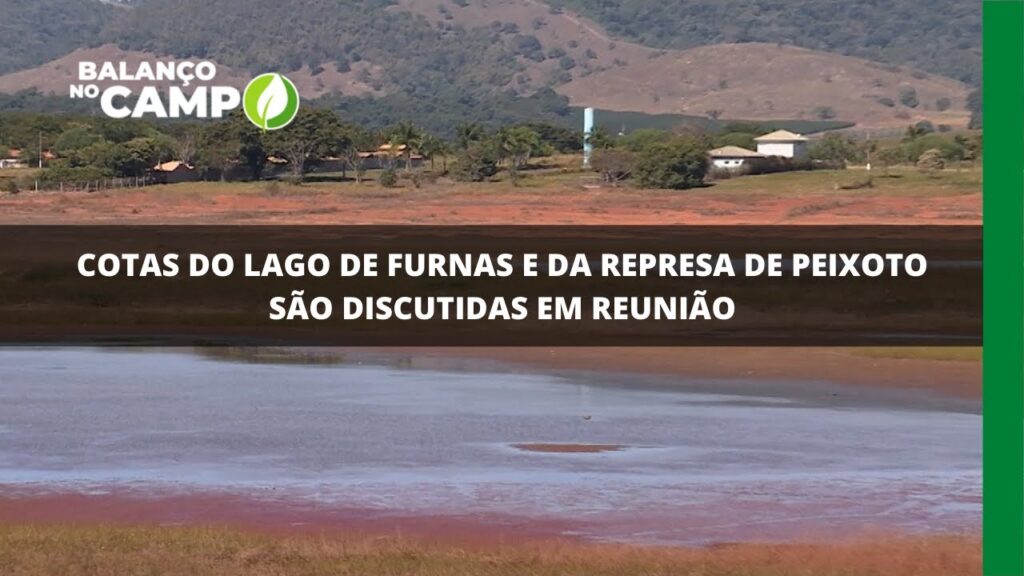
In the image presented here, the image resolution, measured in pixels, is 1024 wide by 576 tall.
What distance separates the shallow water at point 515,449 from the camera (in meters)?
13.5

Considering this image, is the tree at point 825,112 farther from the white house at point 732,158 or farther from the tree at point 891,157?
the white house at point 732,158

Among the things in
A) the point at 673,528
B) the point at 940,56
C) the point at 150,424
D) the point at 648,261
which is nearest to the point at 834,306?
the point at 648,261

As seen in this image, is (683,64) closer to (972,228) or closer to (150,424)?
(972,228)

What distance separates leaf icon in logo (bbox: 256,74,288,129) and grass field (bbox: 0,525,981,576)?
242 feet

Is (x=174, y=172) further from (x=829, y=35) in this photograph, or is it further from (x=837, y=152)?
(x=829, y=35)

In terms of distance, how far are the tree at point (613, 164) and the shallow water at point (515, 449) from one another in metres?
59.6

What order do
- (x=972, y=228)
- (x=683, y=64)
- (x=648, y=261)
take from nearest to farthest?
(x=648, y=261) < (x=972, y=228) < (x=683, y=64)

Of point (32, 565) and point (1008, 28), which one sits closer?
point (1008, 28)

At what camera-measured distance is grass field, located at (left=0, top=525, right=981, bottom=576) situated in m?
10.4

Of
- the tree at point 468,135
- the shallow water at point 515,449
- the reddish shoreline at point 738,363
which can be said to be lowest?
the reddish shoreline at point 738,363

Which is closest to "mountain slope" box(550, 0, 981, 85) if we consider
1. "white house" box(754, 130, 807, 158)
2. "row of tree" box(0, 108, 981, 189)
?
"white house" box(754, 130, 807, 158)

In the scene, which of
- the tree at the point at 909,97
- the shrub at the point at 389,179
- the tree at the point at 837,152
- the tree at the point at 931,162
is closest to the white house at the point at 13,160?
the shrub at the point at 389,179

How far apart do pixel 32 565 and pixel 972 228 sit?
6141 centimetres

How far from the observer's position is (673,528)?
12.6 meters
